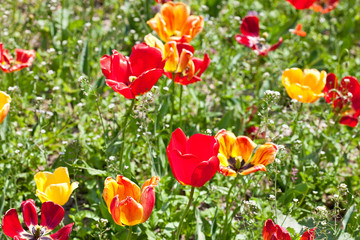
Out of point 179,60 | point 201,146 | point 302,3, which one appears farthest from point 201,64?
point 302,3

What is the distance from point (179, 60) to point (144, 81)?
0.38 meters

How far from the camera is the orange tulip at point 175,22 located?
2.71 meters

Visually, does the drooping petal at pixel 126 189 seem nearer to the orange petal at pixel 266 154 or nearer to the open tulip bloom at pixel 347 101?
the orange petal at pixel 266 154

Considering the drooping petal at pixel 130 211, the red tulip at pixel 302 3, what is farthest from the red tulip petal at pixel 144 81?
the red tulip at pixel 302 3

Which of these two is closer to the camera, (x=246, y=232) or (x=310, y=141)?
(x=246, y=232)

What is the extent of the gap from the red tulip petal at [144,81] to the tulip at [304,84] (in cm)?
84

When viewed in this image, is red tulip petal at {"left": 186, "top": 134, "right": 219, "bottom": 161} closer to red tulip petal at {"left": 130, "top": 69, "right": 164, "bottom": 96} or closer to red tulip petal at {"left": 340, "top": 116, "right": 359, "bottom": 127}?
red tulip petal at {"left": 130, "top": 69, "right": 164, "bottom": 96}

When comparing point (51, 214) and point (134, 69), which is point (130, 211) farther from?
point (134, 69)

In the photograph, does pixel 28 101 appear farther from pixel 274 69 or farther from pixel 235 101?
pixel 274 69

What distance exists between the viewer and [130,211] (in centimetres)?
165

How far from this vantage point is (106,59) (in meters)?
2.10

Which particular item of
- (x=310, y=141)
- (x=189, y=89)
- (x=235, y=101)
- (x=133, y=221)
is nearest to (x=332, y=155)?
(x=310, y=141)

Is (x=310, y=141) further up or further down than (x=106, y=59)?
further down

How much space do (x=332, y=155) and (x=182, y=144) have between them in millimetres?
1488
